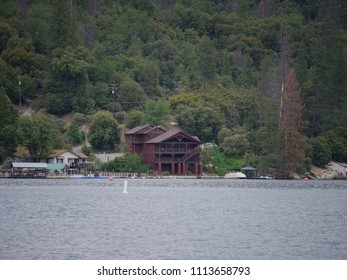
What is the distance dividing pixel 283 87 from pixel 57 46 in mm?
37558

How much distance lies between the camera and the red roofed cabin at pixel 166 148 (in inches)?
4926

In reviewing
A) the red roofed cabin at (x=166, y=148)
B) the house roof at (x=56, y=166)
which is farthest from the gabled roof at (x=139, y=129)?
the house roof at (x=56, y=166)

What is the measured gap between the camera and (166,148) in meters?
125

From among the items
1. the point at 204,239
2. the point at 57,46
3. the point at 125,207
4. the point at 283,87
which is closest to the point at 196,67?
the point at 57,46

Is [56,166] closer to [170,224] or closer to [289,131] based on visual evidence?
[289,131]

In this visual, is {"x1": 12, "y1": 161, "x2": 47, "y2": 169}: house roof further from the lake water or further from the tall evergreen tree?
the lake water

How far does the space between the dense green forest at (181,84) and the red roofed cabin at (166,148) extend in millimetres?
2708

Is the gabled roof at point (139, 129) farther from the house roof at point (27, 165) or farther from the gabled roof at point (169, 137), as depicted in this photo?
the house roof at point (27, 165)

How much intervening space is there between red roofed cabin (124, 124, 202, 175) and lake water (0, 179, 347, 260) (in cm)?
3041

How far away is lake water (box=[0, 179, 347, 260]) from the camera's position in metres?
43.3

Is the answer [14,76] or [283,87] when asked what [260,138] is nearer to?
[283,87]

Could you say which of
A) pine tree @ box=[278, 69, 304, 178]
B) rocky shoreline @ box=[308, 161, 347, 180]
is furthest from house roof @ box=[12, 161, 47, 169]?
rocky shoreline @ box=[308, 161, 347, 180]

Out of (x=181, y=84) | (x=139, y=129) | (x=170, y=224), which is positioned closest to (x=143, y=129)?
(x=139, y=129)

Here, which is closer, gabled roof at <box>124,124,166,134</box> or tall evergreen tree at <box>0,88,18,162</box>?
tall evergreen tree at <box>0,88,18,162</box>
